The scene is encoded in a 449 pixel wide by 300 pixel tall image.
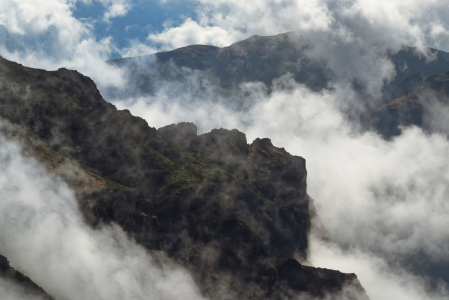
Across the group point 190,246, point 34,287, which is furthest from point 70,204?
point 190,246

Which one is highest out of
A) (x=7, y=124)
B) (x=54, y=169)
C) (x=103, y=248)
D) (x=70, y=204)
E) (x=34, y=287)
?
(x=7, y=124)

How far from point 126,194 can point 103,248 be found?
30567mm

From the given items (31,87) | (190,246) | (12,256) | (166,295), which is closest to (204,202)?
(190,246)

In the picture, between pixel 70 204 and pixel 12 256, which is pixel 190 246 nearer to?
pixel 70 204

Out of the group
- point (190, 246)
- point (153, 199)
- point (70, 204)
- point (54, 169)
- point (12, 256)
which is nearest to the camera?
point (12, 256)

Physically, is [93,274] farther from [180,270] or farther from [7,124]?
[7,124]

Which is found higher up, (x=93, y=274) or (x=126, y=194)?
(x=126, y=194)

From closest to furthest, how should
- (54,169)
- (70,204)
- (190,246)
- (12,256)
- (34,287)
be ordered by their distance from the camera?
(34,287) < (12,256) < (70,204) < (54,169) < (190,246)

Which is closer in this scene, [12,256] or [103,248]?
[12,256]

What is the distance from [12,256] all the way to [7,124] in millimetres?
70357

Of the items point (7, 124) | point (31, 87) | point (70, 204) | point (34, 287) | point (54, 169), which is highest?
point (31, 87)

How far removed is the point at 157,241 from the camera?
582ft

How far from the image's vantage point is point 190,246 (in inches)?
7347

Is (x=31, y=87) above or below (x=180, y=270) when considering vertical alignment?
above
